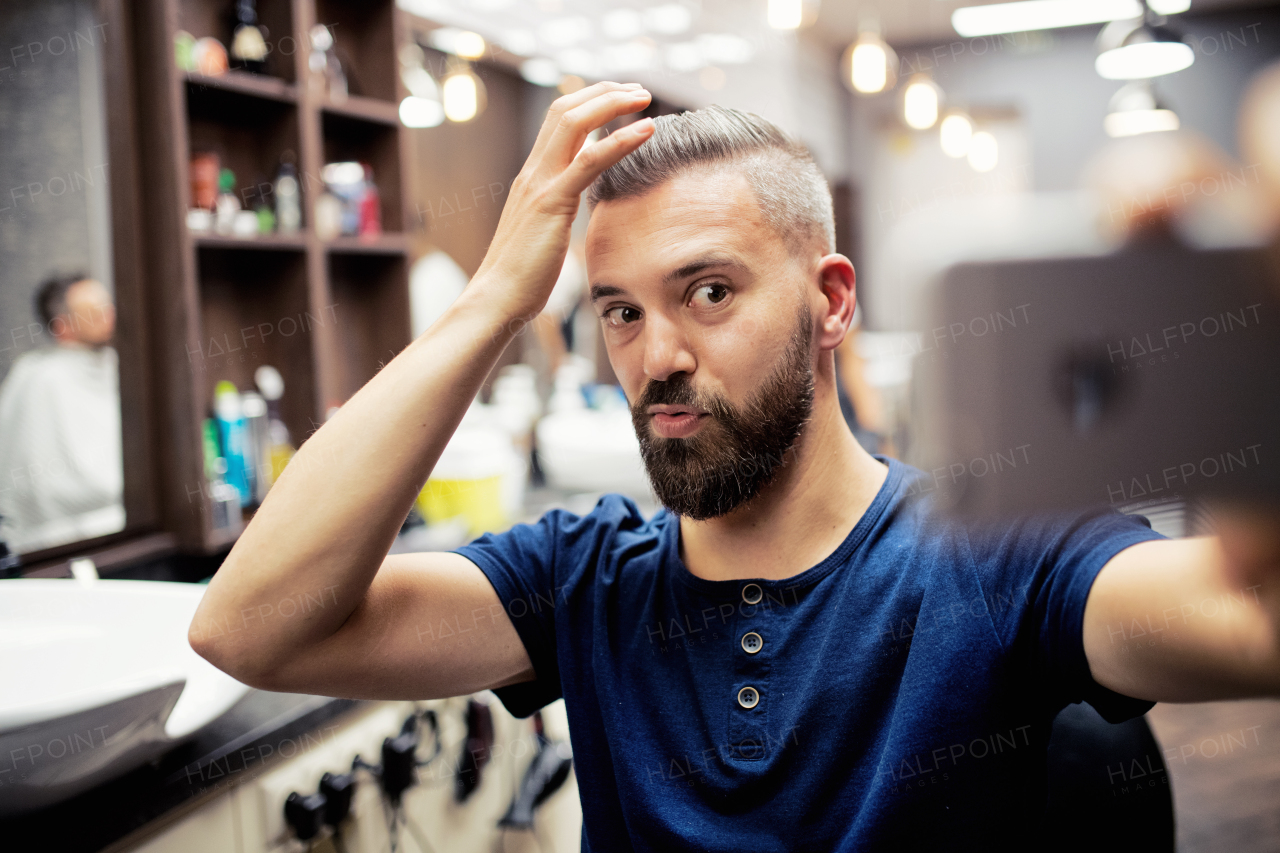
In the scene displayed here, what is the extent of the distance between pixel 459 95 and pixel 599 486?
1.29 meters

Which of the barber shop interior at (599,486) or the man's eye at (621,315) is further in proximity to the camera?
the man's eye at (621,315)

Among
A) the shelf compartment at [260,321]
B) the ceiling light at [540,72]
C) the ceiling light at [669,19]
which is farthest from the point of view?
the ceiling light at [669,19]

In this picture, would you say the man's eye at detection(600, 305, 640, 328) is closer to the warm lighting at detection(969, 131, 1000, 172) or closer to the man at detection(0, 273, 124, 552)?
the man at detection(0, 273, 124, 552)

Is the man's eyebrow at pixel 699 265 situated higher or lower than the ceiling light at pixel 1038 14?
lower

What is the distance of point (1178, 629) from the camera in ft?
2.23

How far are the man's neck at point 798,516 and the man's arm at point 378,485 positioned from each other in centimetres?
32

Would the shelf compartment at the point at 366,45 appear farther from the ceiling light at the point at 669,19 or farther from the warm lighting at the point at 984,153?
the warm lighting at the point at 984,153

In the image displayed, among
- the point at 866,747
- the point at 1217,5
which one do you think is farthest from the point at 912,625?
the point at 1217,5

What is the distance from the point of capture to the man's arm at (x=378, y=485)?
2.86 ft

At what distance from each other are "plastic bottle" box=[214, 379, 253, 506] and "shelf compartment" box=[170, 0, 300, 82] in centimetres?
70

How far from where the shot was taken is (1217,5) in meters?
6.03

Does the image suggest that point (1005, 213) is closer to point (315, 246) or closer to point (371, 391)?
point (371, 391)

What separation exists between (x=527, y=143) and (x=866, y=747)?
2837 mm

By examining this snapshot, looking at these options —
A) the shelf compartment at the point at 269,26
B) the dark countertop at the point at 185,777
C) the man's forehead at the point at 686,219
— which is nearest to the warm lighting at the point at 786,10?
the shelf compartment at the point at 269,26
